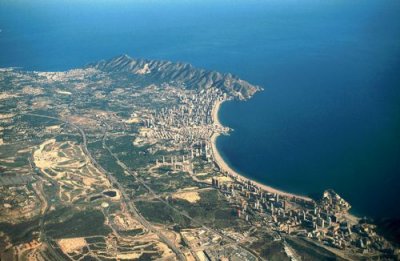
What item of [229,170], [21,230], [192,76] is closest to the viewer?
[21,230]

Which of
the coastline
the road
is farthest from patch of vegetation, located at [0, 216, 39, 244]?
the coastline

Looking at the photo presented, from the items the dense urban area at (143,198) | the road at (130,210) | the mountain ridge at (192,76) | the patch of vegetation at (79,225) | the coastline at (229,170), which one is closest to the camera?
the dense urban area at (143,198)

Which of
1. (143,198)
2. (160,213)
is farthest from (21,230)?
(160,213)

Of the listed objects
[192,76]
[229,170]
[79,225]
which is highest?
[192,76]

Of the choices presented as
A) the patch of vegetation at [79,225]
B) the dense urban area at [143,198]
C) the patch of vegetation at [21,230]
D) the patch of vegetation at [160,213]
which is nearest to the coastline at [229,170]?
the dense urban area at [143,198]

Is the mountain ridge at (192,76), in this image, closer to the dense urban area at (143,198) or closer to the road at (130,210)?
the dense urban area at (143,198)

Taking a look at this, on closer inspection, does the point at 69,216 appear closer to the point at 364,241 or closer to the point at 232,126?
the point at 364,241

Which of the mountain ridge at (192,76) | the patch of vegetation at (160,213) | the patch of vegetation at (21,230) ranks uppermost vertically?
the mountain ridge at (192,76)

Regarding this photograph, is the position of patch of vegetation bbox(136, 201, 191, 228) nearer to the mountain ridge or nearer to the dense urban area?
the dense urban area

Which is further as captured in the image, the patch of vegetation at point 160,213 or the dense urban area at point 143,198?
the patch of vegetation at point 160,213

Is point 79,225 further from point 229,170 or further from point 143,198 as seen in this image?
point 229,170

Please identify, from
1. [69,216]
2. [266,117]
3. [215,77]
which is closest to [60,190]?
[69,216]
